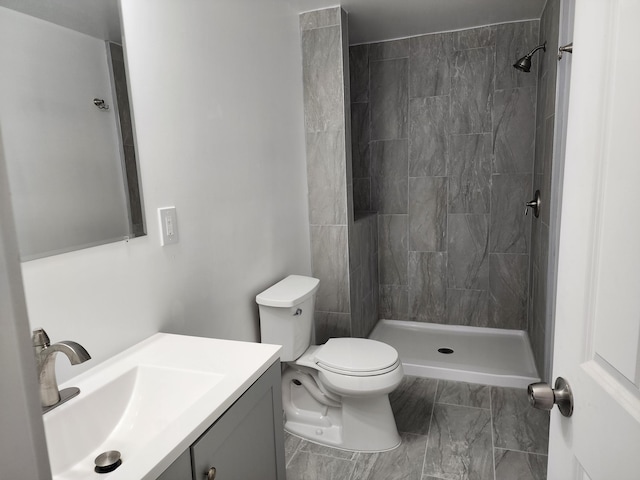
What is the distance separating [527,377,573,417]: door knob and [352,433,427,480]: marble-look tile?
1.39m

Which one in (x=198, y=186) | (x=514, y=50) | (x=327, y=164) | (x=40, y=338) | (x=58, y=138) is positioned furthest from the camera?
(x=514, y=50)

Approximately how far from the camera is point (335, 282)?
2828 millimetres

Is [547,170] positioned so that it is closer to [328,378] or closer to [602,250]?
[328,378]

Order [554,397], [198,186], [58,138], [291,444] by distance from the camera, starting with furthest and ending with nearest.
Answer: [291,444]
[198,186]
[58,138]
[554,397]

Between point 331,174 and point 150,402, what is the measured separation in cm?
182

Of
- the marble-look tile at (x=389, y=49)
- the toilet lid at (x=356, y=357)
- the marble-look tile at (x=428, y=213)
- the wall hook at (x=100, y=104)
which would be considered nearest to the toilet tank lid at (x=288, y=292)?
the toilet lid at (x=356, y=357)

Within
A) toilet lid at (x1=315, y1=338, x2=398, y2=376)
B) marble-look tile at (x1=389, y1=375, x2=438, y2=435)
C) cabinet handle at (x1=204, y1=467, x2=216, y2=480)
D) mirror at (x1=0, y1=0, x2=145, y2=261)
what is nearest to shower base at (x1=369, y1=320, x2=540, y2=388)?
marble-look tile at (x1=389, y1=375, x2=438, y2=435)

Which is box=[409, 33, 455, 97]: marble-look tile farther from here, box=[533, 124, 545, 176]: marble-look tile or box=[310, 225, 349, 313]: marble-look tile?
box=[310, 225, 349, 313]: marble-look tile

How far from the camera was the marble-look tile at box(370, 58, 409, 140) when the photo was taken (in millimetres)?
3361

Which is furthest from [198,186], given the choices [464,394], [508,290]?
[508,290]

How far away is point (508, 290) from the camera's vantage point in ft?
11.0

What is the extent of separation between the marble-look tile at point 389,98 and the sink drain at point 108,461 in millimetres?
2925

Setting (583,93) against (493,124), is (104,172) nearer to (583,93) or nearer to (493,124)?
(583,93)

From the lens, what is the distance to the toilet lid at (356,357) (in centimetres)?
204
